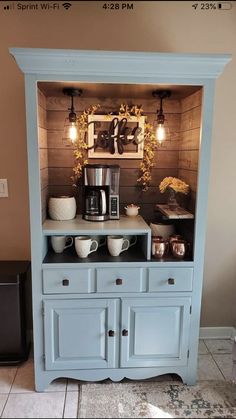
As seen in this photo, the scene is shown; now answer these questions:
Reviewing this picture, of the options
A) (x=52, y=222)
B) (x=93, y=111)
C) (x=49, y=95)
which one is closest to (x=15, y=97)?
(x=49, y=95)

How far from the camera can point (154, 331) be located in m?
1.92

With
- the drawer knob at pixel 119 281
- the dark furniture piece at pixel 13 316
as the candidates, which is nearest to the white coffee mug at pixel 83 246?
the drawer knob at pixel 119 281

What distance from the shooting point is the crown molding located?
1.59 metres

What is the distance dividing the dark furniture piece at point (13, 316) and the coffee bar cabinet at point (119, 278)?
0.30 metres

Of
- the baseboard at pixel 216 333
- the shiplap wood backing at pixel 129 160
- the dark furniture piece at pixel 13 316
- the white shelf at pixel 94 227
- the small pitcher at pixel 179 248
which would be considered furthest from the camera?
the baseboard at pixel 216 333

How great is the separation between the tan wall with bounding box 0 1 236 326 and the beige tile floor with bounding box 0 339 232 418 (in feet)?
2.77

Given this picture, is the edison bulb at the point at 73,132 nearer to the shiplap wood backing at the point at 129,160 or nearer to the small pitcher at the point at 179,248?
the shiplap wood backing at the point at 129,160

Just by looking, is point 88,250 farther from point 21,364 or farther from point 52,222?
point 21,364

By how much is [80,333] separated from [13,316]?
1.68 ft

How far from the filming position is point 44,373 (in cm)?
191

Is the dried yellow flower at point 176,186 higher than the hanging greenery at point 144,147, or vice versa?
the hanging greenery at point 144,147

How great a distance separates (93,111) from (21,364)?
1.81 m

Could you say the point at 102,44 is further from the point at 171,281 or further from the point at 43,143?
the point at 171,281

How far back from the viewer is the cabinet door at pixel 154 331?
188 cm
